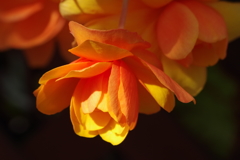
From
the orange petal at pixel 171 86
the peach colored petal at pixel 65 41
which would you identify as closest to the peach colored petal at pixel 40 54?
the peach colored petal at pixel 65 41

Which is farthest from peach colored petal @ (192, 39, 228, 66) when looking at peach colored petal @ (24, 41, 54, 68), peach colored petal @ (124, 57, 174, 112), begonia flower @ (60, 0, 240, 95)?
peach colored petal @ (24, 41, 54, 68)

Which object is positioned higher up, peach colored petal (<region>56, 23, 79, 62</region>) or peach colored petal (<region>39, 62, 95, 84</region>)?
peach colored petal (<region>39, 62, 95, 84</region>)

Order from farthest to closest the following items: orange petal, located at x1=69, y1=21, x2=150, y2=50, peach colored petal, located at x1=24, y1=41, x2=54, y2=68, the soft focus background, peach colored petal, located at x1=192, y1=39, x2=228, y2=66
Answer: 1. the soft focus background
2. peach colored petal, located at x1=24, y1=41, x2=54, y2=68
3. peach colored petal, located at x1=192, y1=39, x2=228, y2=66
4. orange petal, located at x1=69, y1=21, x2=150, y2=50

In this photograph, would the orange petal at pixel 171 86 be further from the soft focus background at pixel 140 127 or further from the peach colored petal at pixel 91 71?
the soft focus background at pixel 140 127

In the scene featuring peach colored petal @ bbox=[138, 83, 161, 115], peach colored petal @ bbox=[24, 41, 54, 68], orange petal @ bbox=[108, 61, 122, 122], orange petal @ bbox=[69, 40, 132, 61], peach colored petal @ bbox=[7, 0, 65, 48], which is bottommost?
peach colored petal @ bbox=[24, 41, 54, 68]

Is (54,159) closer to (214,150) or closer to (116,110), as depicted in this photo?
(214,150)

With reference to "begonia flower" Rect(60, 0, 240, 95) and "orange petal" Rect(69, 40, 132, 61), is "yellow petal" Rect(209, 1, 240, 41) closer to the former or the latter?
"begonia flower" Rect(60, 0, 240, 95)

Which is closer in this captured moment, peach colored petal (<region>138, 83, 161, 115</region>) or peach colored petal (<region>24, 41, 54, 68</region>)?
peach colored petal (<region>138, 83, 161, 115</region>)
